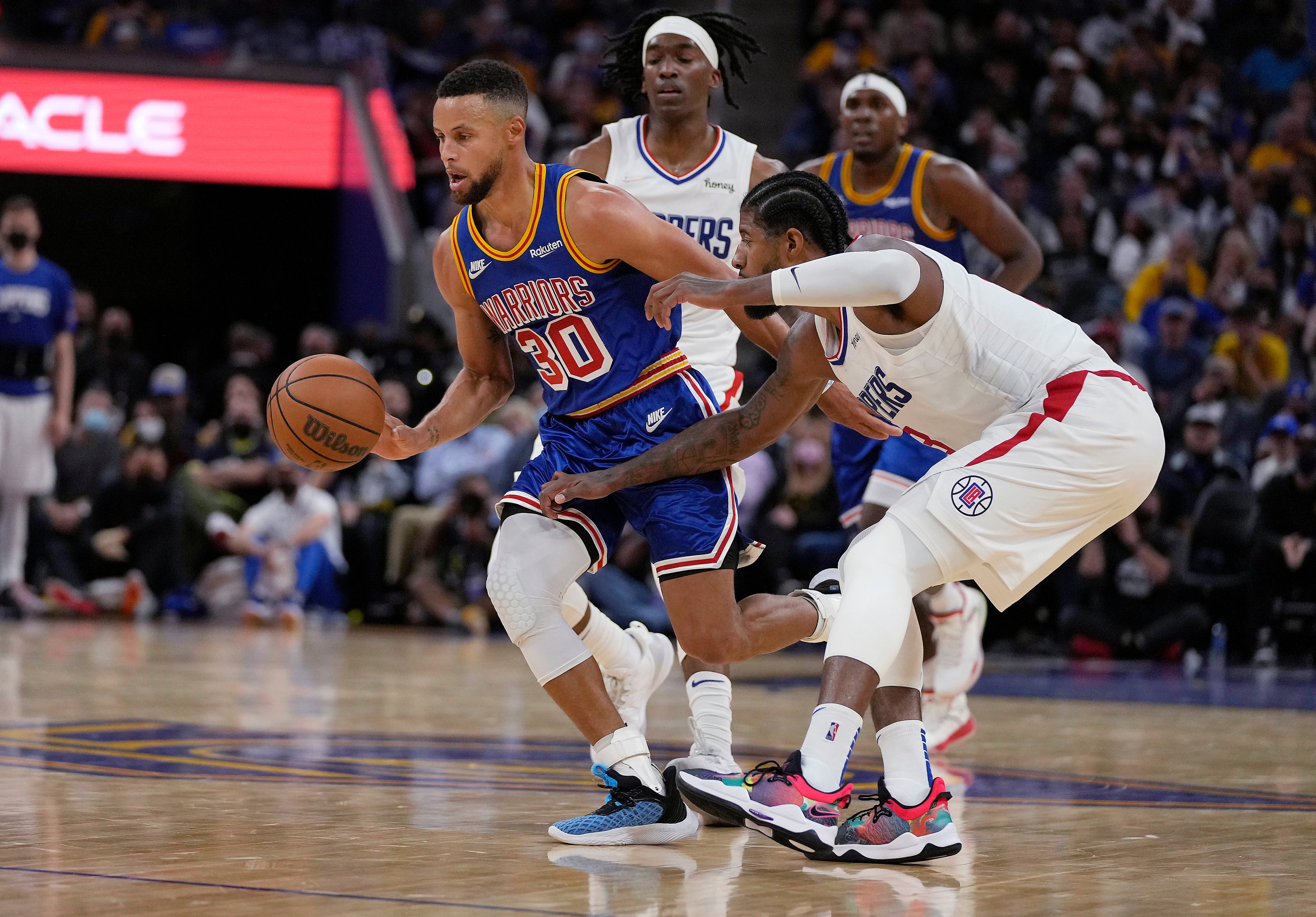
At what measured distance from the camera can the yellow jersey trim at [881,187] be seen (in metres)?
6.84

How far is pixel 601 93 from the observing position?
18.3 m

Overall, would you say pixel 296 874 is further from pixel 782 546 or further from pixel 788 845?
pixel 782 546

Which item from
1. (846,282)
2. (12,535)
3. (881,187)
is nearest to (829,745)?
(846,282)

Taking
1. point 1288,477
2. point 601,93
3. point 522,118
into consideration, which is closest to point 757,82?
point 601,93

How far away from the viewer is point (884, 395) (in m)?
4.44

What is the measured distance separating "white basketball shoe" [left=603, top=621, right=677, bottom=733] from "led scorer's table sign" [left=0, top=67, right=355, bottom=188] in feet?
41.9

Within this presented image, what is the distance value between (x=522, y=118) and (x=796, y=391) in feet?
3.60

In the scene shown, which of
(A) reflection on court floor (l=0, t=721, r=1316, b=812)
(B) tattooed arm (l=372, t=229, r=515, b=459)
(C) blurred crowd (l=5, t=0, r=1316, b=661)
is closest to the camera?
(B) tattooed arm (l=372, t=229, r=515, b=459)

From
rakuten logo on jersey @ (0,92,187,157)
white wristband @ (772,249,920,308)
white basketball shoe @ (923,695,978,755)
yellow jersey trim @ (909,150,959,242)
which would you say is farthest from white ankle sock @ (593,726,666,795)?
rakuten logo on jersey @ (0,92,187,157)

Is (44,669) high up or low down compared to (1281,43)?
down

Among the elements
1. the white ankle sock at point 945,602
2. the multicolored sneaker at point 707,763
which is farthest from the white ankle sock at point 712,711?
the white ankle sock at point 945,602

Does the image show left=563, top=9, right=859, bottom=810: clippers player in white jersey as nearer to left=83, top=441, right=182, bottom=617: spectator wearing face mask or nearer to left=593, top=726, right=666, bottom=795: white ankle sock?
left=593, top=726, right=666, bottom=795: white ankle sock

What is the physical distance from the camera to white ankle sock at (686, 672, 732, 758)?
198 inches

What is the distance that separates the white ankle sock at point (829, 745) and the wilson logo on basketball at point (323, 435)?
5.10ft
